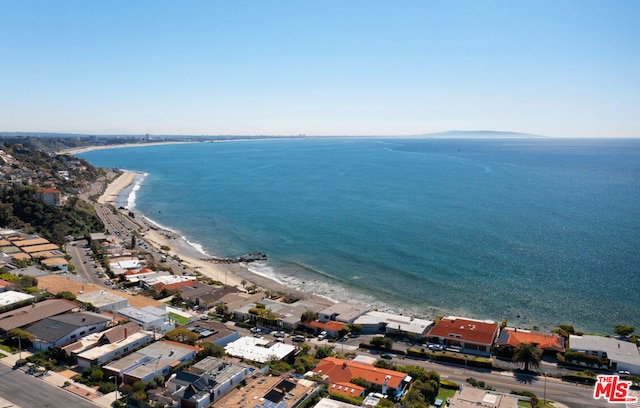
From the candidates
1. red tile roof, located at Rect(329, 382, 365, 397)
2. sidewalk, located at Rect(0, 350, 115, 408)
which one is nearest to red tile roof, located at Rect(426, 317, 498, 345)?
red tile roof, located at Rect(329, 382, 365, 397)

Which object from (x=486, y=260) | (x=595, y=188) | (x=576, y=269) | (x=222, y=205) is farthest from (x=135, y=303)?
(x=595, y=188)

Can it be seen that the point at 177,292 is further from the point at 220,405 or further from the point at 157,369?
the point at 220,405

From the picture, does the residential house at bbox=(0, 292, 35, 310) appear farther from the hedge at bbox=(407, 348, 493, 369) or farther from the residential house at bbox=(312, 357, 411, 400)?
the hedge at bbox=(407, 348, 493, 369)

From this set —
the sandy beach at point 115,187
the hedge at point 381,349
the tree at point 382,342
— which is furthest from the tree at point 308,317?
the sandy beach at point 115,187

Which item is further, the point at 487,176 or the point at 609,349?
the point at 487,176

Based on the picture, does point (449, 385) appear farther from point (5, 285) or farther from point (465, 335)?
point (5, 285)

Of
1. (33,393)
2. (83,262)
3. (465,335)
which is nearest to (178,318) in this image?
(33,393)

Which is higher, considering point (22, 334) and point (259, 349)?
point (22, 334)
